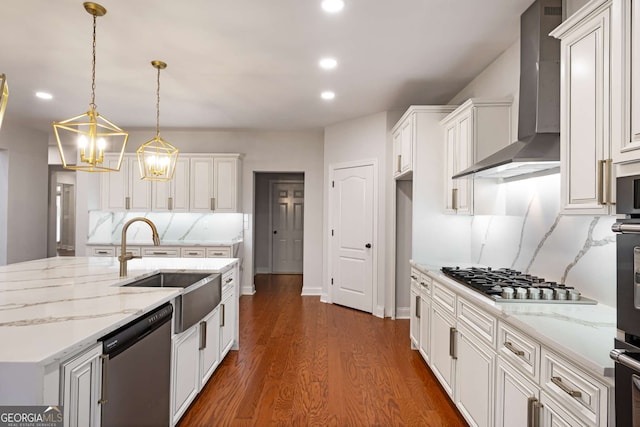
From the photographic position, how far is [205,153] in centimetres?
584

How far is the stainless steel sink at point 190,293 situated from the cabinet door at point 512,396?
1774mm

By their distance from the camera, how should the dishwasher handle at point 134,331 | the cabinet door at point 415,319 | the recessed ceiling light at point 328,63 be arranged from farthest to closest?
1. the cabinet door at point 415,319
2. the recessed ceiling light at point 328,63
3. the dishwasher handle at point 134,331

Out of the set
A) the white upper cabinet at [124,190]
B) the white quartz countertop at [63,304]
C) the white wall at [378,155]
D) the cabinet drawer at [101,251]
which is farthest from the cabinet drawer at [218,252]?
the white quartz countertop at [63,304]

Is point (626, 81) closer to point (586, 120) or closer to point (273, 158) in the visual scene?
point (586, 120)

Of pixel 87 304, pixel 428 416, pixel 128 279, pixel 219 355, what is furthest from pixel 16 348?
pixel 428 416

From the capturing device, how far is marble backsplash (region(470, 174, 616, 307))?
189 centimetres

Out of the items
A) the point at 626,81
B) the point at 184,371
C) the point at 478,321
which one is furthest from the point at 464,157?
the point at 184,371

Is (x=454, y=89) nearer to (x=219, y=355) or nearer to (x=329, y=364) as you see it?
(x=329, y=364)

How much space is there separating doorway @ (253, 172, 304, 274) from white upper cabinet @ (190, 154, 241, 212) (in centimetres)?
232

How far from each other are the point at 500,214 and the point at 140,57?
347 centimetres

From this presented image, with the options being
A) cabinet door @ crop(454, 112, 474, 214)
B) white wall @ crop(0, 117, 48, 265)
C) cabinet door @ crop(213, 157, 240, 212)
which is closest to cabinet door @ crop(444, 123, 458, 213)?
cabinet door @ crop(454, 112, 474, 214)

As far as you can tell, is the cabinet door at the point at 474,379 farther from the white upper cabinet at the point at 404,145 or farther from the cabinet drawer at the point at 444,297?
the white upper cabinet at the point at 404,145

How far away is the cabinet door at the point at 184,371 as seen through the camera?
206 cm

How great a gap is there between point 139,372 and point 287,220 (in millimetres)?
6460
